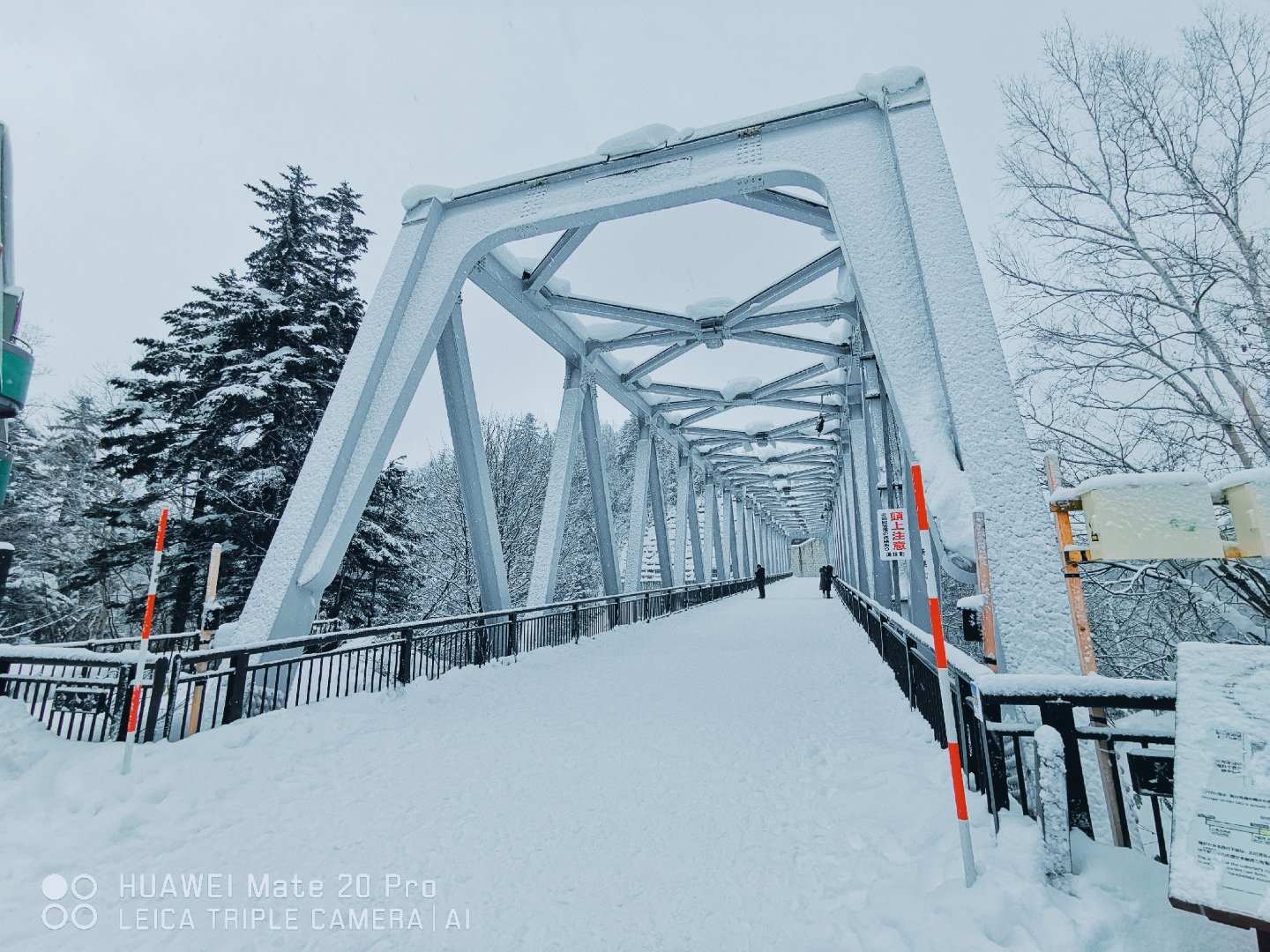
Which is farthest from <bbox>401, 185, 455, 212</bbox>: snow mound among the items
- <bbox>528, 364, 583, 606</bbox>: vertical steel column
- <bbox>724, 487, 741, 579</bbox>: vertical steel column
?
<bbox>724, 487, 741, 579</bbox>: vertical steel column

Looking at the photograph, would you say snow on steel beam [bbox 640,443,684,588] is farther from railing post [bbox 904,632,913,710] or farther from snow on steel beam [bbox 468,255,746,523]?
railing post [bbox 904,632,913,710]

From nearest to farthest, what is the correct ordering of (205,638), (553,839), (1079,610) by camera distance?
(553,839), (1079,610), (205,638)

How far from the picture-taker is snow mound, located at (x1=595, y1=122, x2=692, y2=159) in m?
7.77

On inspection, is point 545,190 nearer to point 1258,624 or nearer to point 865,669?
point 865,669

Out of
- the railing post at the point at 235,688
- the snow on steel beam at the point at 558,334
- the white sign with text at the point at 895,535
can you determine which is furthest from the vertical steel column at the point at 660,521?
the railing post at the point at 235,688

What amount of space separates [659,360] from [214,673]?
1262 cm

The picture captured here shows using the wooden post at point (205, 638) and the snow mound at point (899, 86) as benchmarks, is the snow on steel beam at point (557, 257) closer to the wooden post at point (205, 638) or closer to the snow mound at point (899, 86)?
the snow mound at point (899, 86)

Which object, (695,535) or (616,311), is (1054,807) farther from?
(695,535)

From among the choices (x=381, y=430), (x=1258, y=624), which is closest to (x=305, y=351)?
(x=381, y=430)

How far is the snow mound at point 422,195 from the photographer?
8.75 metres

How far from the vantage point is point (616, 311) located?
11953 millimetres

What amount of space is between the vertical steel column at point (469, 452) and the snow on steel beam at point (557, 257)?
163 cm

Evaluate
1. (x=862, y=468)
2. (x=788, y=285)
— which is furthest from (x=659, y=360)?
(x=862, y=468)

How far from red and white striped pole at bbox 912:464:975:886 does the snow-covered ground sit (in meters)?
0.14
